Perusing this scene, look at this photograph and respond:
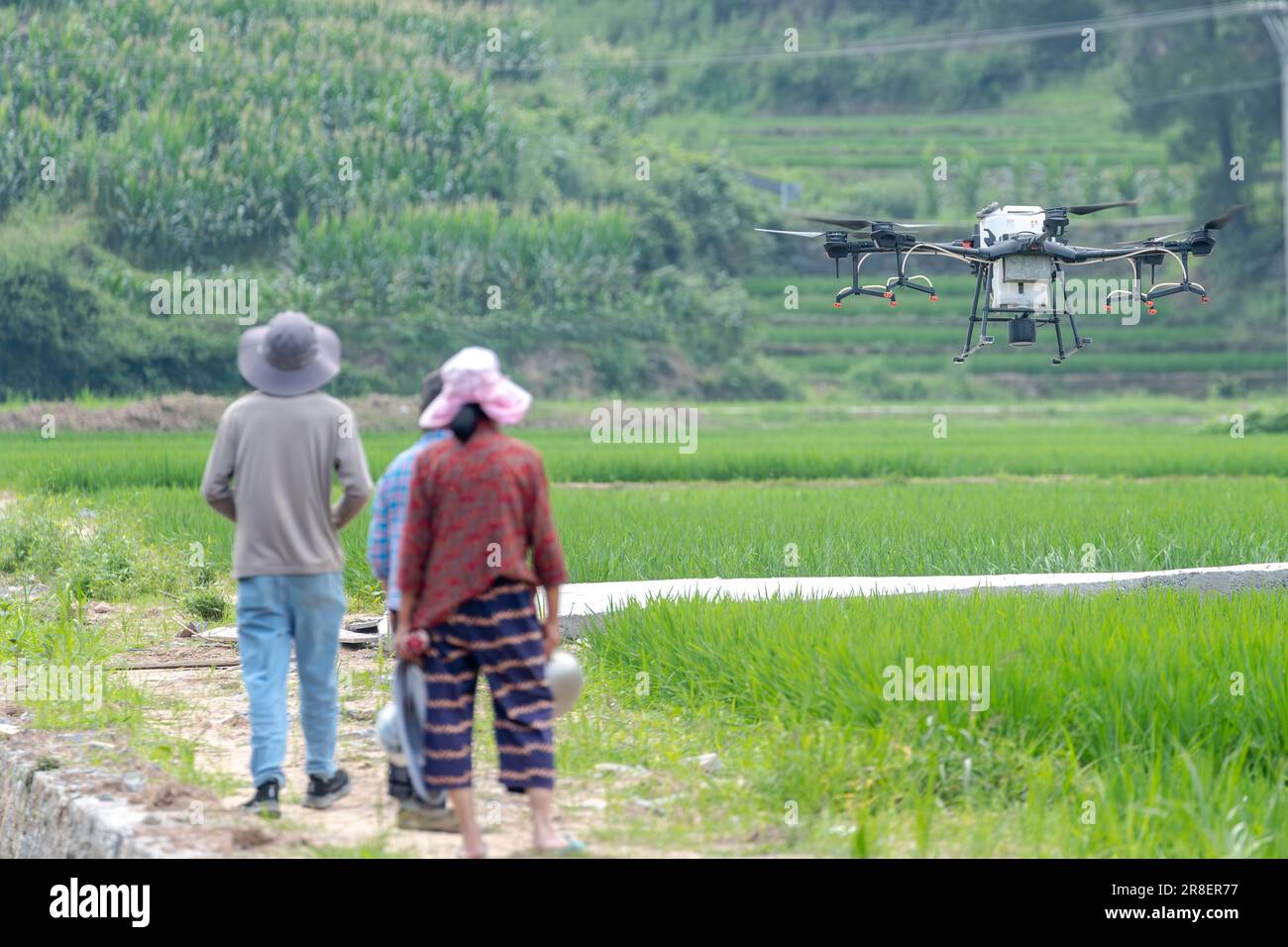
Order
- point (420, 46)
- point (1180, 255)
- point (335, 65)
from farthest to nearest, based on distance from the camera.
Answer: point (420, 46), point (335, 65), point (1180, 255)

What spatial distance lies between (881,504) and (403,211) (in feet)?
78.2

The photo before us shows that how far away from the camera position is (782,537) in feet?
40.3

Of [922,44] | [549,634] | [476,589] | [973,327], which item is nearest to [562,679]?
[549,634]

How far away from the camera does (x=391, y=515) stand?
17.4ft

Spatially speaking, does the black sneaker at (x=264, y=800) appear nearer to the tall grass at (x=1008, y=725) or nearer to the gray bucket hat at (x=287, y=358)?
the gray bucket hat at (x=287, y=358)

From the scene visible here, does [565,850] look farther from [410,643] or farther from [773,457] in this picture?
[773,457]

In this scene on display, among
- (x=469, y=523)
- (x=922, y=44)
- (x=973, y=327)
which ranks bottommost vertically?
(x=469, y=523)

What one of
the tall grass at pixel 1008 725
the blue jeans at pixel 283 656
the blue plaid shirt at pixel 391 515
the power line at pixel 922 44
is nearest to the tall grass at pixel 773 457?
the tall grass at pixel 1008 725

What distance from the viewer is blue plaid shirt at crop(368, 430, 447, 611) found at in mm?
5223

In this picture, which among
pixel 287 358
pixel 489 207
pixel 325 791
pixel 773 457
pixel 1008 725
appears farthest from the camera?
pixel 489 207

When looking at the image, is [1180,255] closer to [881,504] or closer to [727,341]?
[881,504]

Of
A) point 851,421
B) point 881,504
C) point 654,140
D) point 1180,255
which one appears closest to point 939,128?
point 654,140

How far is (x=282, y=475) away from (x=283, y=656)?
64cm

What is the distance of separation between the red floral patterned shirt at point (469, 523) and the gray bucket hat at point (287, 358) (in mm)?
872
